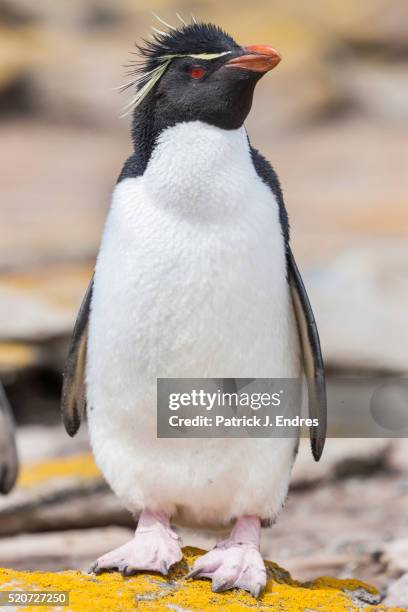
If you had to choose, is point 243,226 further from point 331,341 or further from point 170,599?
point 331,341

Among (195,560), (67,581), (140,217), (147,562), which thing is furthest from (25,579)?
(140,217)

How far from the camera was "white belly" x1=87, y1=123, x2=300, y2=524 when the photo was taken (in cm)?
226

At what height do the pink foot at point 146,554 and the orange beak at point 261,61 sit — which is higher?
the orange beak at point 261,61

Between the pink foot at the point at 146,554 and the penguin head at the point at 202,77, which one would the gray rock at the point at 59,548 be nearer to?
the pink foot at the point at 146,554

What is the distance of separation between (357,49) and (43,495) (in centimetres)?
1091

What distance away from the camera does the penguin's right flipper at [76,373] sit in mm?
2551

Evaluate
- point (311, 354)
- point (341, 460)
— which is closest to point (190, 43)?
point (311, 354)

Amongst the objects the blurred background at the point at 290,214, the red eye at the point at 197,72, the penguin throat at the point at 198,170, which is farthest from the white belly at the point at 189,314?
the blurred background at the point at 290,214

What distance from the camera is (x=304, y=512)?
175 inches

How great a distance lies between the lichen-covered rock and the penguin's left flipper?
1.33 ft

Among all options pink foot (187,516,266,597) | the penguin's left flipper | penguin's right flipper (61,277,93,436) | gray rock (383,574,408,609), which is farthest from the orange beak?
gray rock (383,574,408,609)

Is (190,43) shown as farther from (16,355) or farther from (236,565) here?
(16,355)

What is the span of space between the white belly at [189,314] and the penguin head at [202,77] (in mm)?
45

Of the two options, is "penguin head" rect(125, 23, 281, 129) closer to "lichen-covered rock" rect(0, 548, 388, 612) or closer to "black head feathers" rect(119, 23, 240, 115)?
"black head feathers" rect(119, 23, 240, 115)
